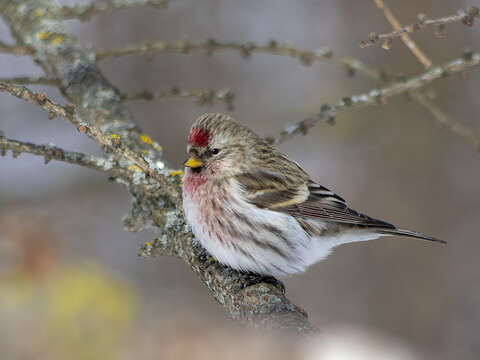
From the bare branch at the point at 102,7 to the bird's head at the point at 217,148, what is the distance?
0.79 meters

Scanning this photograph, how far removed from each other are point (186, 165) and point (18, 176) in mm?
2636

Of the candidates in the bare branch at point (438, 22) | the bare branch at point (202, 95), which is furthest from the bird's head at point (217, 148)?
the bare branch at point (438, 22)

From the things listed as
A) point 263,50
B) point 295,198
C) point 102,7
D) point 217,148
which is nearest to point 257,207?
point 295,198

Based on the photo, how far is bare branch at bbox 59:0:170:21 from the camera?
107 inches

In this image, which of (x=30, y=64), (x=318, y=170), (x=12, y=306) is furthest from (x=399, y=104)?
(x=12, y=306)

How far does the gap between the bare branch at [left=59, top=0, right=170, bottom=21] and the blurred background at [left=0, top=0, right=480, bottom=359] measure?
138cm

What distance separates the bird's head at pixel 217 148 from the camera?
7.66 ft

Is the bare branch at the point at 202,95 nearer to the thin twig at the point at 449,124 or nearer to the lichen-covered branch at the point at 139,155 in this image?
the lichen-covered branch at the point at 139,155

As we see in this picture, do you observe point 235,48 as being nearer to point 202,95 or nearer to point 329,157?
point 202,95

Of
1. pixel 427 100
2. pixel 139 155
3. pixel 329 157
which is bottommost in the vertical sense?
pixel 139 155

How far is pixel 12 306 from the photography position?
1.23 meters

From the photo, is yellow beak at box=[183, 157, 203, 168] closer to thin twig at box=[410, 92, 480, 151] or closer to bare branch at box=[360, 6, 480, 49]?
bare branch at box=[360, 6, 480, 49]

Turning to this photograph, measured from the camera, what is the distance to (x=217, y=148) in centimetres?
238

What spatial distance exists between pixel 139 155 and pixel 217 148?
463 mm
